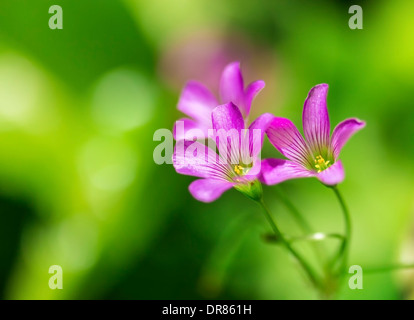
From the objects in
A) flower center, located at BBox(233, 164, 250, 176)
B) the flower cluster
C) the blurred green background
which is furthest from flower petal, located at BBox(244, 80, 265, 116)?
the blurred green background

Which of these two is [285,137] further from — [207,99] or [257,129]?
[207,99]

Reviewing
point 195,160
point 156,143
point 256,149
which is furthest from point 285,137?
point 156,143

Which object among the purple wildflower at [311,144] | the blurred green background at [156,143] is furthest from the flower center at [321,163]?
the blurred green background at [156,143]

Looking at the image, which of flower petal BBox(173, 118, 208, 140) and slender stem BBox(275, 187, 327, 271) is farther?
slender stem BBox(275, 187, 327, 271)

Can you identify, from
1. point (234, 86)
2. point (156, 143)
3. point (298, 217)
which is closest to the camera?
point (234, 86)

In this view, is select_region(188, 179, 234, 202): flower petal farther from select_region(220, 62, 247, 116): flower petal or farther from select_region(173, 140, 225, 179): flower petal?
select_region(220, 62, 247, 116): flower petal

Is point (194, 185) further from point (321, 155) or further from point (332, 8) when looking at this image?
point (332, 8)

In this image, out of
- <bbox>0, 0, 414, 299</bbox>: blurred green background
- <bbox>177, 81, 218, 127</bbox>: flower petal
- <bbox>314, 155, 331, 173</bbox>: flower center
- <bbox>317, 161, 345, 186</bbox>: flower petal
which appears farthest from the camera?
<bbox>0, 0, 414, 299</bbox>: blurred green background
